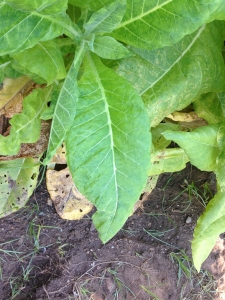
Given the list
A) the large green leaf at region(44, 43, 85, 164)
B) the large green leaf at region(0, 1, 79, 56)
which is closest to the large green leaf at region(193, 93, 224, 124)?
the large green leaf at region(44, 43, 85, 164)

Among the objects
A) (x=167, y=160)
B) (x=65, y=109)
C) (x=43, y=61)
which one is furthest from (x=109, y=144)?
(x=167, y=160)

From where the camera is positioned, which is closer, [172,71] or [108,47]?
[108,47]

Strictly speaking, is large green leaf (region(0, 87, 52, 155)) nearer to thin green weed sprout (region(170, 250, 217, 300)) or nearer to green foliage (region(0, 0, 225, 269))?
green foliage (region(0, 0, 225, 269))

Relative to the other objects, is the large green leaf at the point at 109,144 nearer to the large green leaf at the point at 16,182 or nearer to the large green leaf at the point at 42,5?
the large green leaf at the point at 42,5

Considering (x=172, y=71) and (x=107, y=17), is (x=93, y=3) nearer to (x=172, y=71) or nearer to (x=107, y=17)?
(x=107, y=17)

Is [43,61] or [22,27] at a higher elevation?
[22,27]

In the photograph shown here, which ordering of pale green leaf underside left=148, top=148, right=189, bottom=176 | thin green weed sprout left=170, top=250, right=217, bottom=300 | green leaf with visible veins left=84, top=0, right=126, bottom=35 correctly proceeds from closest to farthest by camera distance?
green leaf with visible veins left=84, top=0, right=126, bottom=35, pale green leaf underside left=148, top=148, right=189, bottom=176, thin green weed sprout left=170, top=250, right=217, bottom=300
